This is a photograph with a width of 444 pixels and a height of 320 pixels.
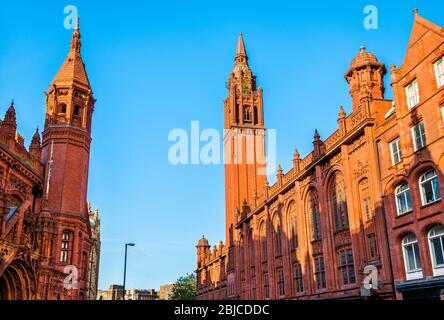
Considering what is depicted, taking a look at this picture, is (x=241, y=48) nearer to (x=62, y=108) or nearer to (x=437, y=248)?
(x=62, y=108)

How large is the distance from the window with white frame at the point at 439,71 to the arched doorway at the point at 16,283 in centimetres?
2889

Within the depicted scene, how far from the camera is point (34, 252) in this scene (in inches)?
1239

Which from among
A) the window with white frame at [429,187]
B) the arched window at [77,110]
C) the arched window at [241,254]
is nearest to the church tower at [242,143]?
the arched window at [241,254]

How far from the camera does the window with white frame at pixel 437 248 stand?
2098 cm

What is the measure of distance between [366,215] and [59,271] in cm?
2528

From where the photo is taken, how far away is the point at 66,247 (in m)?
38.4

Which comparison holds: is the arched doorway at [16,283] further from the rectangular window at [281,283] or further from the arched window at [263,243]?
the arched window at [263,243]

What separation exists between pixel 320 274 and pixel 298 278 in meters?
4.40

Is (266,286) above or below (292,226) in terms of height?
below

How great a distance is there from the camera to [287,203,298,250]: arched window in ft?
126

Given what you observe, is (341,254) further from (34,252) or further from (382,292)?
(34,252)

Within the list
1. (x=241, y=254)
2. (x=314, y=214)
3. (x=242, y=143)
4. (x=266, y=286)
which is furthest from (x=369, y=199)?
(x=242, y=143)

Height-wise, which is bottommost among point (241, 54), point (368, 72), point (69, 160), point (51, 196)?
point (51, 196)

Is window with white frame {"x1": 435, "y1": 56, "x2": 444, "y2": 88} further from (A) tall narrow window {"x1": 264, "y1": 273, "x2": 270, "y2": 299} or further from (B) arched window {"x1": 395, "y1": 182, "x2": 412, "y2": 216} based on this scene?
(A) tall narrow window {"x1": 264, "y1": 273, "x2": 270, "y2": 299}
